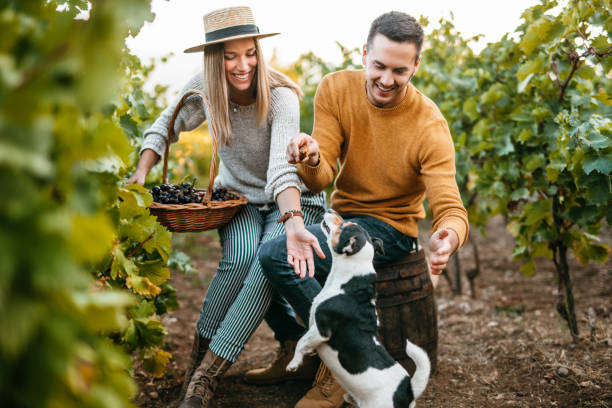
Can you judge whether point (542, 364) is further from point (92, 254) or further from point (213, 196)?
point (92, 254)

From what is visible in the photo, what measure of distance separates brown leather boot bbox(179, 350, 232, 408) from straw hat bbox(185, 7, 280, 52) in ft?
5.25

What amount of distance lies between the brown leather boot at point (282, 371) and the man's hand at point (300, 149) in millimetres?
1184

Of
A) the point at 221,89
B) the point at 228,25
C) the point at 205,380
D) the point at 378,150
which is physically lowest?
the point at 205,380

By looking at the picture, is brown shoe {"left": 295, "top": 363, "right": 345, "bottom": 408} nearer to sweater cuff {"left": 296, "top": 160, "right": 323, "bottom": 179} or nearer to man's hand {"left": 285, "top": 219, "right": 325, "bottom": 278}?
man's hand {"left": 285, "top": 219, "right": 325, "bottom": 278}

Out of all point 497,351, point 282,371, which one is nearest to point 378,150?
point 282,371

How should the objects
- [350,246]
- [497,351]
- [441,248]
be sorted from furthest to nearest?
[497,351], [441,248], [350,246]

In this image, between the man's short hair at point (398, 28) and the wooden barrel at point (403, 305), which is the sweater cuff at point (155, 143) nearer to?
the man's short hair at point (398, 28)

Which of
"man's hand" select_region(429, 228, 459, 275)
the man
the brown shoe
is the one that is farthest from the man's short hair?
the brown shoe

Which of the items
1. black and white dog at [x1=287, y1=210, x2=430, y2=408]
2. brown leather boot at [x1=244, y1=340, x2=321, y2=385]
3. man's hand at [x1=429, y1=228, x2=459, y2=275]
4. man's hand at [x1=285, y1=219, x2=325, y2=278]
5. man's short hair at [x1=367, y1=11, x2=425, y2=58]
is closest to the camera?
black and white dog at [x1=287, y1=210, x2=430, y2=408]

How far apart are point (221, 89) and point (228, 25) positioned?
33cm

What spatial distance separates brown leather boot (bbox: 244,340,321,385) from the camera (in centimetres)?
274

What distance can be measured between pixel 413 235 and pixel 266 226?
2.67 feet

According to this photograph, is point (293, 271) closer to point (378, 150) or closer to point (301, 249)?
point (301, 249)

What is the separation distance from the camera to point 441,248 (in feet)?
6.17
